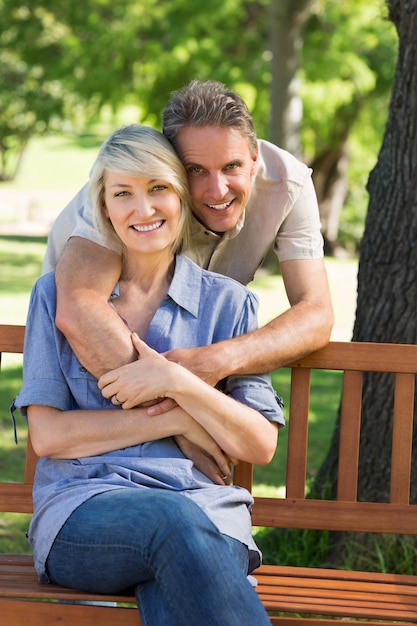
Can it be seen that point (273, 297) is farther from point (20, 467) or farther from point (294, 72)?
point (20, 467)

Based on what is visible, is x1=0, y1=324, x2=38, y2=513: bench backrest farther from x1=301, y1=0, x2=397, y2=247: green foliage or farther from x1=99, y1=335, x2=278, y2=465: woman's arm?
x1=301, y1=0, x2=397, y2=247: green foliage

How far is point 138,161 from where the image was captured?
3.10 metres

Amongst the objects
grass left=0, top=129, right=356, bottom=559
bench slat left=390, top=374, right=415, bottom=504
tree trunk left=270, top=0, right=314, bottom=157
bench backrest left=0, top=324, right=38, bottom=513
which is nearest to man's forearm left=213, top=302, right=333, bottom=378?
bench slat left=390, top=374, right=415, bottom=504

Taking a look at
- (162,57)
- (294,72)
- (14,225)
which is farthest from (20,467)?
(14,225)

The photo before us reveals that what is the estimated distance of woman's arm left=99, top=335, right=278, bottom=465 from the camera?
3.04m

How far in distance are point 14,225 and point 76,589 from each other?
21.8m

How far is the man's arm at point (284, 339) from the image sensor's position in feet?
10.2

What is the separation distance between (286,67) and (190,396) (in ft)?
40.9

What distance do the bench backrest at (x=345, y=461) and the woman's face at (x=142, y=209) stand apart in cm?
64

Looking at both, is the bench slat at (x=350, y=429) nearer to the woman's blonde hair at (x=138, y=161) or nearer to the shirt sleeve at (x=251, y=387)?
the shirt sleeve at (x=251, y=387)

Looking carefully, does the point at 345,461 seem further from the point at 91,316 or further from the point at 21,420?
the point at 21,420

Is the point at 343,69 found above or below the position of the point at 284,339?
above

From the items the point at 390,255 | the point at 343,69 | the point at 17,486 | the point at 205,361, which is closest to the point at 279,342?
the point at 205,361

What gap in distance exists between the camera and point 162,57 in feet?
58.1
